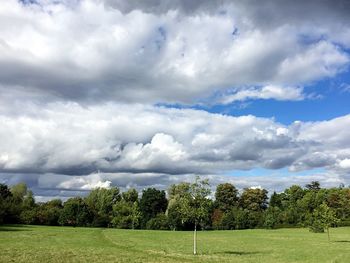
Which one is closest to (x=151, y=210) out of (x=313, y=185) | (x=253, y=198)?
(x=253, y=198)

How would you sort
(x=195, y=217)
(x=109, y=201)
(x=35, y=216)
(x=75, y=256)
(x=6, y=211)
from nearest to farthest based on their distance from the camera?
(x=75, y=256), (x=195, y=217), (x=6, y=211), (x=35, y=216), (x=109, y=201)

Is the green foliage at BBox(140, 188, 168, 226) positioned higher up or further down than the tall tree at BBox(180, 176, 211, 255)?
higher up

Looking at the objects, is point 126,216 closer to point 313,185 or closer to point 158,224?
point 158,224

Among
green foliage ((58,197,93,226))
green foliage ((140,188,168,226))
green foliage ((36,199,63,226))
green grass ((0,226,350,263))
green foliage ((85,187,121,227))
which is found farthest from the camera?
green foliage ((140,188,168,226))

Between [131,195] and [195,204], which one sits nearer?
[195,204]

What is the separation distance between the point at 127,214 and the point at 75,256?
9522 centimetres

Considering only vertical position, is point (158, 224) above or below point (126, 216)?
below

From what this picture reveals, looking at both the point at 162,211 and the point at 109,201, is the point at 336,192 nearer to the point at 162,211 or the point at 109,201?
the point at 162,211

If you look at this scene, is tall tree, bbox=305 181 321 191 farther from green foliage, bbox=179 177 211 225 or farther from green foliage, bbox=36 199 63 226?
green foliage, bbox=179 177 211 225

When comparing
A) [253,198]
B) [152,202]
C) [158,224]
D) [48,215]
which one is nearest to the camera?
[48,215]

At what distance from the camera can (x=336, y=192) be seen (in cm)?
14375

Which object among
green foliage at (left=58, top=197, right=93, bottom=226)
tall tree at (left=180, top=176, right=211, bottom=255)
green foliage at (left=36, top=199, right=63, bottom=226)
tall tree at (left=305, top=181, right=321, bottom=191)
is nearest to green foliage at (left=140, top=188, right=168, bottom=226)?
green foliage at (left=58, top=197, right=93, bottom=226)

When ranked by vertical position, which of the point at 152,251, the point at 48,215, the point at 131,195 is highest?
the point at 131,195

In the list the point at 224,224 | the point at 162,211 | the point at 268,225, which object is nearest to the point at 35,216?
the point at 162,211
